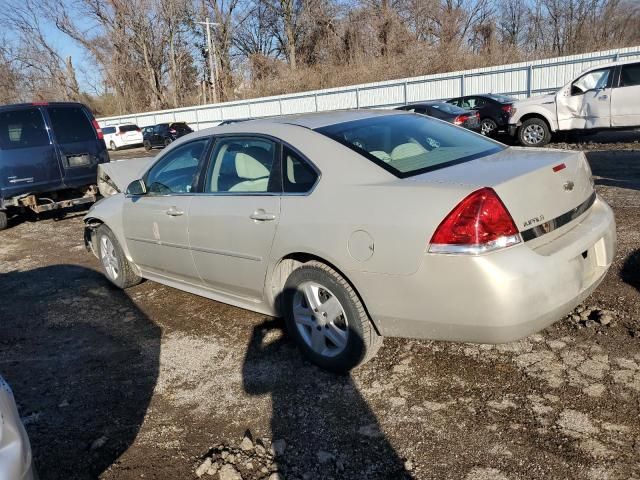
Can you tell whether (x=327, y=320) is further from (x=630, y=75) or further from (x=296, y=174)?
(x=630, y=75)

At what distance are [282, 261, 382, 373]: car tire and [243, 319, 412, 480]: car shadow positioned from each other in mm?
144

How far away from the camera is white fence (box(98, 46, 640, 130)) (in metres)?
21.5

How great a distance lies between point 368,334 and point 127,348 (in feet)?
6.55

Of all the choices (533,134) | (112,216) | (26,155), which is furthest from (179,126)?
(112,216)

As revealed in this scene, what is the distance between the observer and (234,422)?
2947mm

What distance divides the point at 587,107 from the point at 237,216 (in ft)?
36.8

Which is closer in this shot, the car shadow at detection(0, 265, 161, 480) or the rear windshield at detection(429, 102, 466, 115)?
the car shadow at detection(0, 265, 161, 480)

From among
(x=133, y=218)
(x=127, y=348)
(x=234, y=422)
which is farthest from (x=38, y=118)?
(x=234, y=422)

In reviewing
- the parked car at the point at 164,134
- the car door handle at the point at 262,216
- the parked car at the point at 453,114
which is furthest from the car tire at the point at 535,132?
the parked car at the point at 164,134

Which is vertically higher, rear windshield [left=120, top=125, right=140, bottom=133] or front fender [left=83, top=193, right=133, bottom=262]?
rear windshield [left=120, top=125, right=140, bottom=133]

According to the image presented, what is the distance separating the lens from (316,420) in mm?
2881

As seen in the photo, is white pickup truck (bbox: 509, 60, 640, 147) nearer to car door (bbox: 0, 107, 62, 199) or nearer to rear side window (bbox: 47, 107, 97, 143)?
rear side window (bbox: 47, 107, 97, 143)

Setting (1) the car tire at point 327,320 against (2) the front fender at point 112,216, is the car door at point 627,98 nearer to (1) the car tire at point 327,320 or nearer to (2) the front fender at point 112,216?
(2) the front fender at point 112,216

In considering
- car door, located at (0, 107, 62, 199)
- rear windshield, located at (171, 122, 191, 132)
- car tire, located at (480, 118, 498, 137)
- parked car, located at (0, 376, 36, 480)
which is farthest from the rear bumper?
rear windshield, located at (171, 122, 191, 132)
